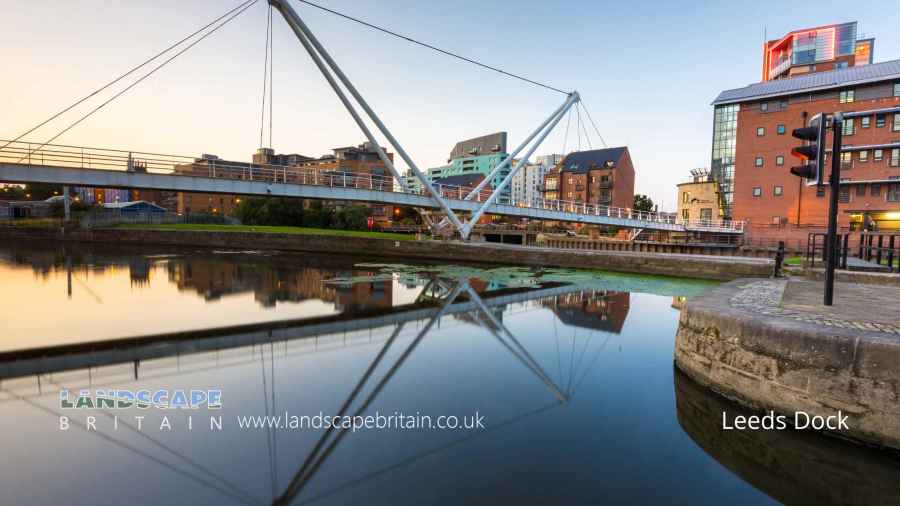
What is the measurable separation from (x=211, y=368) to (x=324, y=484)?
4120 mm

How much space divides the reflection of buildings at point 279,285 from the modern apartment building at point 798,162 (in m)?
37.0

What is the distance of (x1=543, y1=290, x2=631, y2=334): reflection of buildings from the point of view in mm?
10594

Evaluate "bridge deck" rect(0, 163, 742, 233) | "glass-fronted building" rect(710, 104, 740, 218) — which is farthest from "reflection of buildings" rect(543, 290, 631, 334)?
"glass-fronted building" rect(710, 104, 740, 218)

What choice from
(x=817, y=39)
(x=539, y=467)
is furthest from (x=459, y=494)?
(x=817, y=39)

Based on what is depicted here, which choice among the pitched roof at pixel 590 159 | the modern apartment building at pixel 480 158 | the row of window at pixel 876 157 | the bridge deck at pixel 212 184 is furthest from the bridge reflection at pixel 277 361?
the modern apartment building at pixel 480 158

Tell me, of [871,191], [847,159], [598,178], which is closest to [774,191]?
[847,159]

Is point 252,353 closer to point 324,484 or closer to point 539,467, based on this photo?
point 324,484

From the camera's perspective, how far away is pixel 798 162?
4247 centimetres

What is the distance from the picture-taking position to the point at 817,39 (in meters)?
A: 85.1

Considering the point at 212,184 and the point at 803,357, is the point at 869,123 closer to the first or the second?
the point at 803,357

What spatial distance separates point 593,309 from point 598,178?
68231mm

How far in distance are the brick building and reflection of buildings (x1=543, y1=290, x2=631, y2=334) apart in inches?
1230

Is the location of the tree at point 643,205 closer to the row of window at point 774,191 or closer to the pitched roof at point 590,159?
the pitched roof at point 590,159

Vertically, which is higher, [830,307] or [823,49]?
[823,49]
